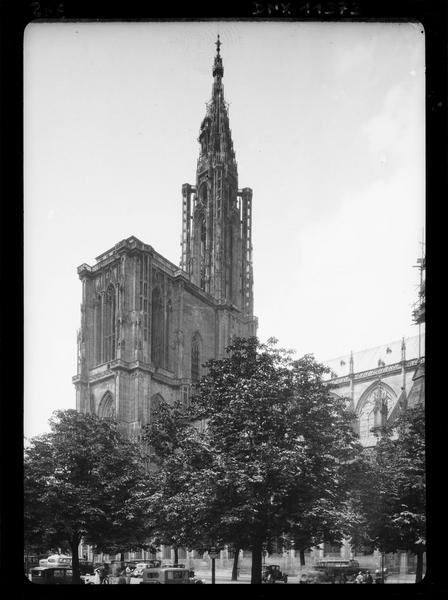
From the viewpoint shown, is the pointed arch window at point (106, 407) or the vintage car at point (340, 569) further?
the pointed arch window at point (106, 407)

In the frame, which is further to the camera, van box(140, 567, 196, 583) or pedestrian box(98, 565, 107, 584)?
pedestrian box(98, 565, 107, 584)

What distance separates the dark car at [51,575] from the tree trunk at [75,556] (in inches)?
3.2

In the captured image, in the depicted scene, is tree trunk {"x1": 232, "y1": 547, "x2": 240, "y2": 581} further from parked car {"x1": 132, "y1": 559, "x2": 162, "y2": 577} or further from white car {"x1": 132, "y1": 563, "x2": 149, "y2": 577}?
white car {"x1": 132, "y1": 563, "x2": 149, "y2": 577}

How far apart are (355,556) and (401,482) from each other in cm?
134

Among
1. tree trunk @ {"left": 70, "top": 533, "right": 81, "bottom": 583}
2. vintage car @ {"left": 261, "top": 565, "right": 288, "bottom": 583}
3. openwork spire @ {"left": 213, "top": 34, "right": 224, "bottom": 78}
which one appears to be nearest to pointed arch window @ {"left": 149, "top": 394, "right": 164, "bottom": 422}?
tree trunk @ {"left": 70, "top": 533, "right": 81, "bottom": 583}

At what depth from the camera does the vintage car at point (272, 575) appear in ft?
37.4

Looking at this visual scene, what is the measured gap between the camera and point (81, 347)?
12.9 meters

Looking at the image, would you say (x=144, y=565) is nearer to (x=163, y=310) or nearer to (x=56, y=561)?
(x=56, y=561)

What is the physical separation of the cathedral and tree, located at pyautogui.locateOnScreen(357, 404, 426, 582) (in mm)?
2918

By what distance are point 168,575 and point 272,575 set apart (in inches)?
60.0

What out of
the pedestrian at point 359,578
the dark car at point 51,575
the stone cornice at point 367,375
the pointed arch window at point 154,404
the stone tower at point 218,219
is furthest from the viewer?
the pointed arch window at point 154,404

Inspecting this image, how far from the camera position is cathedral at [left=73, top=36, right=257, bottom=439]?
12.9 m

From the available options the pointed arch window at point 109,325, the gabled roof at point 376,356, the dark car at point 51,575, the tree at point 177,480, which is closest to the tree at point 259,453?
the tree at point 177,480

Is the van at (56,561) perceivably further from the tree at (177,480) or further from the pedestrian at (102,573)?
the tree at (177,480)
